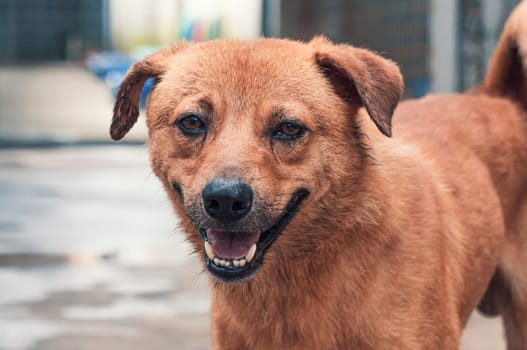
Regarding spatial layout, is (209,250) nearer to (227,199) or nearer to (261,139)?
(227,199)

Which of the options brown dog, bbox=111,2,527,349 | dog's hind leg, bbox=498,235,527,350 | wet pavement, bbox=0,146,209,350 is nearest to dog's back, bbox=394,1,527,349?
dog's hind leg, bbox=498,235,527,350

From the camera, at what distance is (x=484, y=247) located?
3934 millimetres

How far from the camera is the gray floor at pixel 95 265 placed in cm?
502

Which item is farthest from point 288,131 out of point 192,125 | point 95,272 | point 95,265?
point 95,265

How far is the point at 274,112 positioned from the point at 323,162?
9.0 inches

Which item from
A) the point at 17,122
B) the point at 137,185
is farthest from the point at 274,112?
the point at 17,122

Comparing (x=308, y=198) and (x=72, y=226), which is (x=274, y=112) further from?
(x=72, y=226)

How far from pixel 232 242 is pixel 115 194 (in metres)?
7.31

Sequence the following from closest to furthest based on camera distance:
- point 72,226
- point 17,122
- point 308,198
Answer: point 308,198
point 72,226
point 17,122

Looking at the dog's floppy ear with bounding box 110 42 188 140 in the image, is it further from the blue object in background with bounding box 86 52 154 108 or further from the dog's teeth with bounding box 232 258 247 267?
the blue object in background with bounding box 86 52 154 108

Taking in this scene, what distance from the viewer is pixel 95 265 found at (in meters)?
6.65

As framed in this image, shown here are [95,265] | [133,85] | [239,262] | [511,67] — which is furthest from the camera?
[95,265]

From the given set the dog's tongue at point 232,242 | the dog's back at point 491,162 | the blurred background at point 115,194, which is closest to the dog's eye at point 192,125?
the dog's tongue at point 232,242

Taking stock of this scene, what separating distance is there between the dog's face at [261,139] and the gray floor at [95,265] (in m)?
1.00
